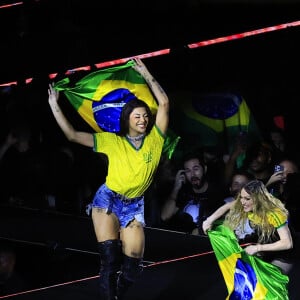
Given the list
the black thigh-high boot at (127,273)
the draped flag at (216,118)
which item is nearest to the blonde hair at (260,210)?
the draped flag at (216,118)

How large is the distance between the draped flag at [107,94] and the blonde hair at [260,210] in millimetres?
432

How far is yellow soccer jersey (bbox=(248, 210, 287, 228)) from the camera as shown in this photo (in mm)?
4672

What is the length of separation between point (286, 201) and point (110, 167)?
907 millimetres

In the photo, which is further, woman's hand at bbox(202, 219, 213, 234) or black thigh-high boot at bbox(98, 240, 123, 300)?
woman's hand at bbox(202, 219, 213, 234)

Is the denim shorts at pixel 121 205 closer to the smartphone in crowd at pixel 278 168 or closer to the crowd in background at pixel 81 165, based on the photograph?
the crowd in background at pixel 81 165

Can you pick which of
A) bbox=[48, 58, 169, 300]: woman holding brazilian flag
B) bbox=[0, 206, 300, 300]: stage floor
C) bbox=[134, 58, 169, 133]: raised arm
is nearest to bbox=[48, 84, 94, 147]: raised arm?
bbox=[48, 58, 169, 300]: woman holding brazilian flag

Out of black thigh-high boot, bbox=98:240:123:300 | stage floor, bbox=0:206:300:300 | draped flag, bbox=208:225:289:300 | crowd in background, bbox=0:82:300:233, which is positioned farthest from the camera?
crowd in background, bbox=0:82:300:233

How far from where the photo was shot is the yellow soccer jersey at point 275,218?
467 centimetres

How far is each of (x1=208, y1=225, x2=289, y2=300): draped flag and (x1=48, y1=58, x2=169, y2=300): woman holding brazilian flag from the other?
44cm

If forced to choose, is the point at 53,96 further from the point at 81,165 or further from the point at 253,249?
the point at 253,249

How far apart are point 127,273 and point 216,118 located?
931 millimetres

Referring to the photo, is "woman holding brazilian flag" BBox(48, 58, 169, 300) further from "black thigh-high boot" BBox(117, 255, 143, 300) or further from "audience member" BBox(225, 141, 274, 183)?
"audience member" BBox(225, 141, 274, 183)

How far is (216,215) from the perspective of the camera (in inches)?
193

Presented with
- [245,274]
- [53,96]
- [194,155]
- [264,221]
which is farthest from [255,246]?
[53,96]
